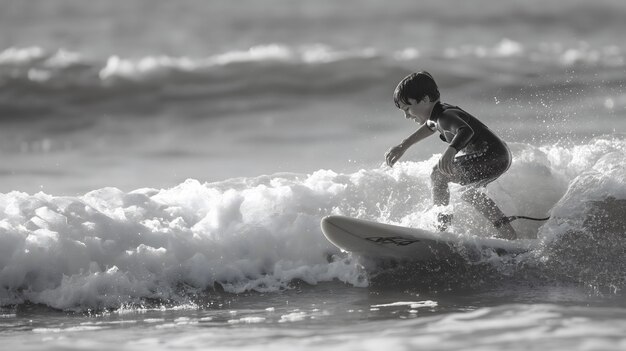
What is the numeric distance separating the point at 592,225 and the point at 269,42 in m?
14.5

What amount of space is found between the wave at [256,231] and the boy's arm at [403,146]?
1.71 feet

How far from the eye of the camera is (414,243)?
542 cm

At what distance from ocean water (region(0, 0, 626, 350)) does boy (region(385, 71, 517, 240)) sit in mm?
248

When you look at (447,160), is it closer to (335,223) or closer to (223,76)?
(335,223)

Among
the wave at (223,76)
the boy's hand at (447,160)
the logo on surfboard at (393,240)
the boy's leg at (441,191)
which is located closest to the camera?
the boy's hand at (447,160)

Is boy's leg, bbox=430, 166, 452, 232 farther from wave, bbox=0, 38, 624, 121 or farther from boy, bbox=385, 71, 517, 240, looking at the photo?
wave, bbox=0, 38, 624, 121

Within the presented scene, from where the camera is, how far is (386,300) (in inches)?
196

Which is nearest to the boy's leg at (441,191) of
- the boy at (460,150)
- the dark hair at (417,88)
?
the boy at (460,150)

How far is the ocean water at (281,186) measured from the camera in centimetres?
455

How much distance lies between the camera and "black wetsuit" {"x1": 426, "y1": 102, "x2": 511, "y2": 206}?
18.2 feet

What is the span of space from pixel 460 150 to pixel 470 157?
126 mm

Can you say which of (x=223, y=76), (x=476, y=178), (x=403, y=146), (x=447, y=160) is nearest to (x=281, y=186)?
(x=403, y=146)

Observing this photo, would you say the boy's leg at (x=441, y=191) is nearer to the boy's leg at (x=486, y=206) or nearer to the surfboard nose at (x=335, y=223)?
the boy's leg at (x=486, y=206)

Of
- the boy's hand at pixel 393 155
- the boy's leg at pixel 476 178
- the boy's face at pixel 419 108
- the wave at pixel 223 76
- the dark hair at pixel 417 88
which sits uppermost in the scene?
the wave at pixel 223 76
